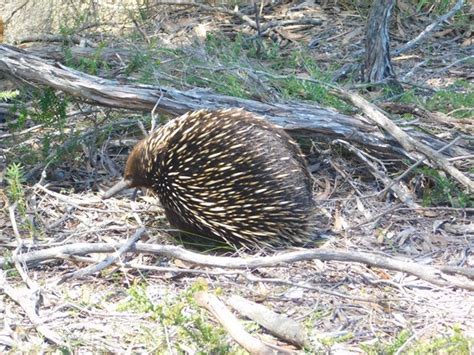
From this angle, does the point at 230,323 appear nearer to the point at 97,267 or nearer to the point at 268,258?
the point at 268,258

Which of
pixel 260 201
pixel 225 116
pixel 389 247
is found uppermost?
pixel 225 116

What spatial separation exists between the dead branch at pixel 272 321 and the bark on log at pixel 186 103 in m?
1.69

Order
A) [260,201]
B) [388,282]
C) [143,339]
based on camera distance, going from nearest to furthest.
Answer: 1. [143,339]
2. [388,282]
3. [260,201]

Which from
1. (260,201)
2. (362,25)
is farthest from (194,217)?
(362,25)

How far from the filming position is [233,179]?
14.6ft

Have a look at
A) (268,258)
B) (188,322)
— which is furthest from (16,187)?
(188,322)

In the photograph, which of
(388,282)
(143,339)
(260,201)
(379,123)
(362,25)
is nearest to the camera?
(143,339)

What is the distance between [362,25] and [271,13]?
3.14ft

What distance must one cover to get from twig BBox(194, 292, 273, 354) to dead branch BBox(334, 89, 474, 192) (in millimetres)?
1868

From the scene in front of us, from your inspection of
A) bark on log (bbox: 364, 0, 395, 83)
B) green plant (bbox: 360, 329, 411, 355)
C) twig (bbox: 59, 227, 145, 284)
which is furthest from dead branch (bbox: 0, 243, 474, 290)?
bark on log (bbox: 364, 0, 395, 83)

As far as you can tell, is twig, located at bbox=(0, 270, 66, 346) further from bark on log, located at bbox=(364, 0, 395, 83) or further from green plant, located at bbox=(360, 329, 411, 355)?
bark on log, located at bbox=(364, 0, 395, 83)

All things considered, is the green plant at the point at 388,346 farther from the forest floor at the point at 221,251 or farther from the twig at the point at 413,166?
the twig at the point at 413,166

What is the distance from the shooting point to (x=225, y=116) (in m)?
4.60

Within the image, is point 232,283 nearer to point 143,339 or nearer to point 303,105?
point 143,339
